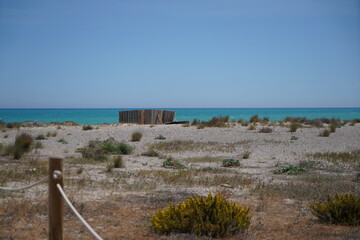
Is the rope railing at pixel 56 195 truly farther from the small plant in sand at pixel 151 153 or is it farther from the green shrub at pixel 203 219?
the small plant in sand at pixel 151 153

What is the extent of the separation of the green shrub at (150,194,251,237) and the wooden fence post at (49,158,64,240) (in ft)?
5.28

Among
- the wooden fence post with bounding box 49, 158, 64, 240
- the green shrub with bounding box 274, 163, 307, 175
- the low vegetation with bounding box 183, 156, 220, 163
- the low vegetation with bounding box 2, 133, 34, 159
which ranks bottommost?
the low vegetation with bounding box 183, 156, 220, 163

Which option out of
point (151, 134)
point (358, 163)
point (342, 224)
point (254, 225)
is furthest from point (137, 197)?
Result: point (151, 134)

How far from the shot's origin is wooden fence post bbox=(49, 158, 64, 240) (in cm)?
411

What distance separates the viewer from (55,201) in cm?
417

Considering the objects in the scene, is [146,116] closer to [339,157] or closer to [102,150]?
[102,150]

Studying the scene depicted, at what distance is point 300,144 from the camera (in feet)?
60.1

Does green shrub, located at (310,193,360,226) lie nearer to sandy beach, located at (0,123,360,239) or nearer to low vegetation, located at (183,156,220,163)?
sandy beach, located at (0,123,360,239)

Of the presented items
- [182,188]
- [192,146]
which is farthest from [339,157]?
[182,188]

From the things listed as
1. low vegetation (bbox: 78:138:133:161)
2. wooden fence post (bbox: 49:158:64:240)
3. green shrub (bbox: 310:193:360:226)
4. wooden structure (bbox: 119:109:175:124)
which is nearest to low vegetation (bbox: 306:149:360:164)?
low vegetation (bbox: 78:138:133:161)

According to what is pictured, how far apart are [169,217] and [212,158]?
340 inches

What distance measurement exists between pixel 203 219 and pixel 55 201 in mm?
2318

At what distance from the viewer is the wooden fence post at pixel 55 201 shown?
4109 mm

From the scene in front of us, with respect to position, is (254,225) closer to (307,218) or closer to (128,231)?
(307,218)
